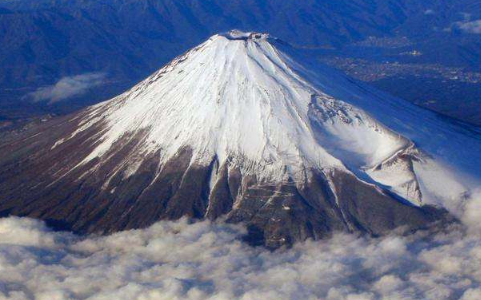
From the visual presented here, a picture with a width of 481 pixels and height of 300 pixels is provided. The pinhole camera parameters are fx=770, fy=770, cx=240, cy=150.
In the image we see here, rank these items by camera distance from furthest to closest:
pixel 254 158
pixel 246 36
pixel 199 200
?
pixel 246 36 → pixel 254 158 → pixel 199 200

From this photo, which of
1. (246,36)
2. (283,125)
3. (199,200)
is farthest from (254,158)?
(246,36)

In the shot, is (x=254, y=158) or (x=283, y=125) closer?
(x=254, y=158)

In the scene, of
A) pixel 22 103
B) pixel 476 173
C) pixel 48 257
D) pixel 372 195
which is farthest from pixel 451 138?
pixel 22 103

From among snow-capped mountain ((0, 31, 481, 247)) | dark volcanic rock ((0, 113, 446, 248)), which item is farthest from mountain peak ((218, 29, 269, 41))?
dark volcanic rock ((0, 113, 446, 248))

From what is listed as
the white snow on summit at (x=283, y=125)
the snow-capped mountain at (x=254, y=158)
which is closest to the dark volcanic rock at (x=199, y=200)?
the snow-capped mountain at (x=254, y=158)

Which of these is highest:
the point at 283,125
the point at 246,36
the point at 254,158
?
the point at 246,36

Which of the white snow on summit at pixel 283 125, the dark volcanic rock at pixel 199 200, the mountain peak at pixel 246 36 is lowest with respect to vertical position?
the dark volcanic rock at pixel 199 200

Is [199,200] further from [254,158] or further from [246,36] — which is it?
[246,36]

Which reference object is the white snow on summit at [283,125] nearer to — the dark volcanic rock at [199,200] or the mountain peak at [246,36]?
the mountain peak at [246,36]
